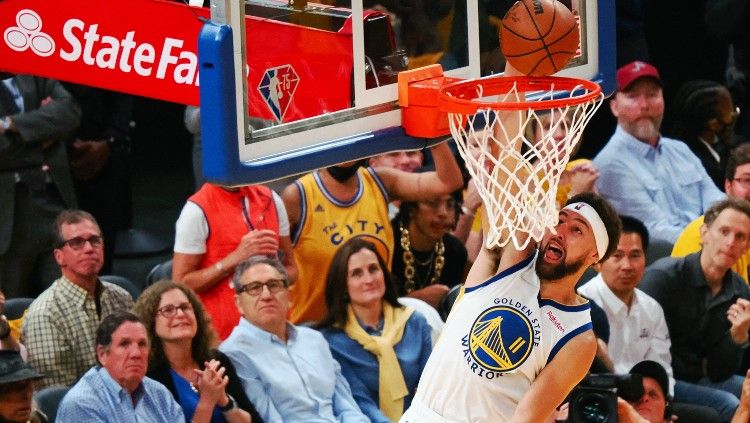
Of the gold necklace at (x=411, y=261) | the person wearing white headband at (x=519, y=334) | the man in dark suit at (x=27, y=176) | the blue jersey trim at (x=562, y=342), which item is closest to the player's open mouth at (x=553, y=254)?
the person wearing white headband at (x=519, y=334)

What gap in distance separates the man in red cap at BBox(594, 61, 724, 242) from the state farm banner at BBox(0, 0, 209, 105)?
14.1ft

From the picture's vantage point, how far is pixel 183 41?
5.64 metres

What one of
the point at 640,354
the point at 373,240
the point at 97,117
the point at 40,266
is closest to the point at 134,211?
→ the point at 97,117

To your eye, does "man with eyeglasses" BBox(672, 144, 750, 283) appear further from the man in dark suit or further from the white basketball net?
the man in dark suit

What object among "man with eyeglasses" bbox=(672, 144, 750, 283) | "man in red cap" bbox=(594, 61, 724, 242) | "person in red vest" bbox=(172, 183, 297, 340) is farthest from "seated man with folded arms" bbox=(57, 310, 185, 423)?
"man in red cap" bbox=(594, 61, 724, 242)

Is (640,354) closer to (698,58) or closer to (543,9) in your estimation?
(543,9)

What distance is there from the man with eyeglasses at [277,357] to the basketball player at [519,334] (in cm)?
164

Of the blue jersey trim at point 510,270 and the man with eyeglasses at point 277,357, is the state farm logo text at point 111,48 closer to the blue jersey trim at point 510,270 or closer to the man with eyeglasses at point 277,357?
the blue jersey trim at point 510,270

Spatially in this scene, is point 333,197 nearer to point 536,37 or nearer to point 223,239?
point 223,239

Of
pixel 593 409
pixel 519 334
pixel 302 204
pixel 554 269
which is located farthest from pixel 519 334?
pixel 302 204

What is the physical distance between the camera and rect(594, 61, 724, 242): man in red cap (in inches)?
371

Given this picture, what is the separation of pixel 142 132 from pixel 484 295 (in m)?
7.65

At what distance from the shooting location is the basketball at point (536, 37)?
569 centimetres

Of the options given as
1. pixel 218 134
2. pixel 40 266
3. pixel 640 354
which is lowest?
pixel 640 354
